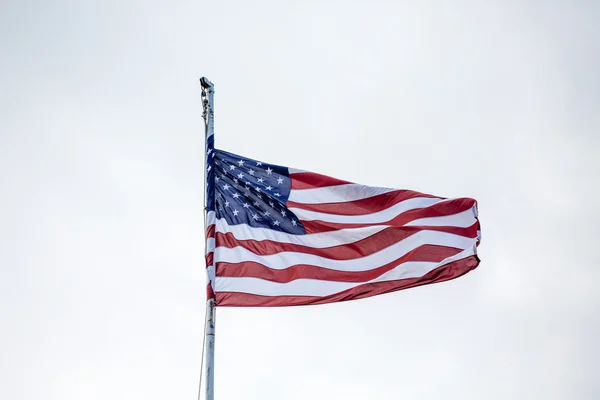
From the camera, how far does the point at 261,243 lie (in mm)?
13969

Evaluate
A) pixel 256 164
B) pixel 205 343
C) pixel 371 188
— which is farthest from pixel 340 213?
pixel 205 343

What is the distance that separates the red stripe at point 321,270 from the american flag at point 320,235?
2 centimetres

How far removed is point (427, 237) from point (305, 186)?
2.47m

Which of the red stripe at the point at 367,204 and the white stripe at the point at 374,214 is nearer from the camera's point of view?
the white stripe at the point at 374,214

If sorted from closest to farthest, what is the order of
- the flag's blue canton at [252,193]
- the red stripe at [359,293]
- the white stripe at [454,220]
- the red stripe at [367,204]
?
the red stripe at [359,293] → the flag's blue canton at [252,193] → the red stripe at [367,204] → the white stripe at [454,220]

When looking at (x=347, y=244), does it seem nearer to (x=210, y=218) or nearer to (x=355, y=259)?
(x=355, y=259)

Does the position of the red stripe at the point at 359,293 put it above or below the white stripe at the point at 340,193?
below

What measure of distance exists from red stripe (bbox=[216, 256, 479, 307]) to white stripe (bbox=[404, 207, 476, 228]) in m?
0.73

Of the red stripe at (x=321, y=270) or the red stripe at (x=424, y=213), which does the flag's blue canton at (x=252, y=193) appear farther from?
the red stripe at (x=321, y=270)

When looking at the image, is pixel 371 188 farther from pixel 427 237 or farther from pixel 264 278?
pixel 264 278

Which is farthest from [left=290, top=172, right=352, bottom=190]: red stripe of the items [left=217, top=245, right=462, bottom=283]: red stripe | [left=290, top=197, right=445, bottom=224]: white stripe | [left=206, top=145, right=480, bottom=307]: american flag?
[left=217, top=245, right=462, bottom=283]: red stripe

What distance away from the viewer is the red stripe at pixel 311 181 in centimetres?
1508

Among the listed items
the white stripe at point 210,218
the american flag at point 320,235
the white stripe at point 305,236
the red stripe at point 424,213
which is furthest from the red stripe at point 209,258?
the red stripe at point 424,213

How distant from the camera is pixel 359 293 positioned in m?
14.0
